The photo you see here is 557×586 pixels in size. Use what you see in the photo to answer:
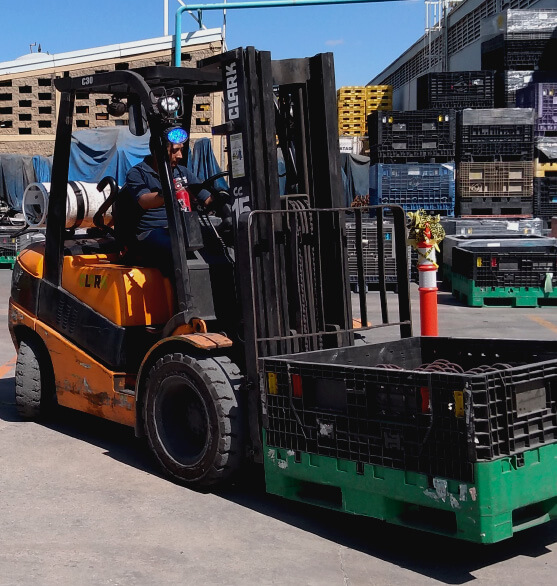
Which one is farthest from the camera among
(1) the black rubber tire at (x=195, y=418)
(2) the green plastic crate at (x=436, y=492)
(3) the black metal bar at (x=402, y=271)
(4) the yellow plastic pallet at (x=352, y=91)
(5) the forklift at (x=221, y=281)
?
(4) the yellow plastic pallet at (x=352, y=91)

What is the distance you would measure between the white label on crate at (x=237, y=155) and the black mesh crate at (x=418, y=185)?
47.4ft

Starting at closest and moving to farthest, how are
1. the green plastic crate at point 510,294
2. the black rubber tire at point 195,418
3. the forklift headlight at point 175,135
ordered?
the black rubber tire at point 195,418, the forklift headlight at point 175,135, the green plastic crate at point 510,294

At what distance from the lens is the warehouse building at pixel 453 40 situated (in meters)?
30.5

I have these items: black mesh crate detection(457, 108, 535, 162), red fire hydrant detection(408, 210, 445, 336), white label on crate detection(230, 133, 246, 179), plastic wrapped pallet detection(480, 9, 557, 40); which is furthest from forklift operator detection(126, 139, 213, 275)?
plastic wrapped pallet detection(480, 9, 557, 40)

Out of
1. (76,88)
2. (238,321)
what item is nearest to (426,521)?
(238,321)

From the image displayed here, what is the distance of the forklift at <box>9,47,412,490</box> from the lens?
5718mm

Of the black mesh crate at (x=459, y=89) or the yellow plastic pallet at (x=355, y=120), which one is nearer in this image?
the black mesh crate at (x=459, y=89)

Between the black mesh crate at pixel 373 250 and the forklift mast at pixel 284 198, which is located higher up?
the forklift mast at pixel 284 198

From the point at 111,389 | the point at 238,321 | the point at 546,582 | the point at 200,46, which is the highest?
the point at 200,46

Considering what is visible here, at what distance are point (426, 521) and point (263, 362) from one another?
1282 mm

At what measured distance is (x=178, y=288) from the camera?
6.18m

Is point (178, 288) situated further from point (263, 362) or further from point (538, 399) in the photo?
point (538, 399)

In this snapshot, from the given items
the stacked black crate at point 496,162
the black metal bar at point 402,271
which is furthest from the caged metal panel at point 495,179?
the black metal bar at point 402,271

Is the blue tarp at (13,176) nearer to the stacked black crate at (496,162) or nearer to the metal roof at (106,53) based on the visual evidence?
the metal roof at (106,53)
